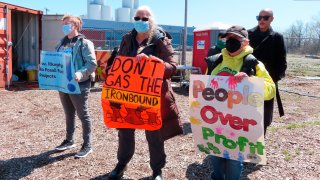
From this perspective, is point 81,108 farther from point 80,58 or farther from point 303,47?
point 303,47

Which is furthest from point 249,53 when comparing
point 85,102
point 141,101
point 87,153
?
point 87,153

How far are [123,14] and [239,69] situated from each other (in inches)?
2120

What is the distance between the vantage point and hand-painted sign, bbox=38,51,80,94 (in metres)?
4.28

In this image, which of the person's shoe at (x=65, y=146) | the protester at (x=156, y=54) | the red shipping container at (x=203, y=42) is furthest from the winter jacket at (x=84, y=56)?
the red shipping container at (x=203, y=42)

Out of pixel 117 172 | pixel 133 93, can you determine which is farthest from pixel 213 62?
pixel 117 172

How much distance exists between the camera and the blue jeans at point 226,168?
125 inches

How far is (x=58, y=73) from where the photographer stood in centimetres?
447

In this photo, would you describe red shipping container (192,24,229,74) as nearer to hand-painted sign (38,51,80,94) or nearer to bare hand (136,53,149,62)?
hand-painted sign (38,51,80,94)

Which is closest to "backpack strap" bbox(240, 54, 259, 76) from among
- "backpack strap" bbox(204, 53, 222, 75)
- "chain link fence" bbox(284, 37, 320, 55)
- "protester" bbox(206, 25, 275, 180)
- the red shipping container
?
"protester" bbox(206, 25, 275, 180)

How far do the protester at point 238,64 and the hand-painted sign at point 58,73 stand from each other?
6.23 feet

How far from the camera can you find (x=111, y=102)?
3568mm

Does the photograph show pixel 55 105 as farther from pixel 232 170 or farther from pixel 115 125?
pixel 232 170

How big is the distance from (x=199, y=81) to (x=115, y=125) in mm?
1027

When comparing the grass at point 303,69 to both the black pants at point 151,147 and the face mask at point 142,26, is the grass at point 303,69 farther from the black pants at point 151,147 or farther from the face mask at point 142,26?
the face mask at point 142,26
